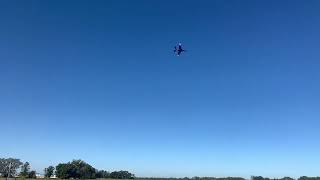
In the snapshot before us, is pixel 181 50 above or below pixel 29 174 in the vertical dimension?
above

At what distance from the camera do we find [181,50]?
57375 mm

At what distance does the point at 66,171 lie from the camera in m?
200

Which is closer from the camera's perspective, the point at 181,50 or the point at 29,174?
the point at 181,50

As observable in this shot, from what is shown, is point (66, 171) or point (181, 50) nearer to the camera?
point (181, 50)

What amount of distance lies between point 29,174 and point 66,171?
65.6 feet

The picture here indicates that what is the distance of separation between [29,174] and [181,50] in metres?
168

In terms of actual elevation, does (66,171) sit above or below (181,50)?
below

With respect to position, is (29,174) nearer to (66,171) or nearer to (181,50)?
(66,171)

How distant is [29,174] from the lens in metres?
198

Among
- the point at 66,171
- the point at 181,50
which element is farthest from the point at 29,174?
the point at 181,50

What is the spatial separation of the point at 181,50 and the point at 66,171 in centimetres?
16099
